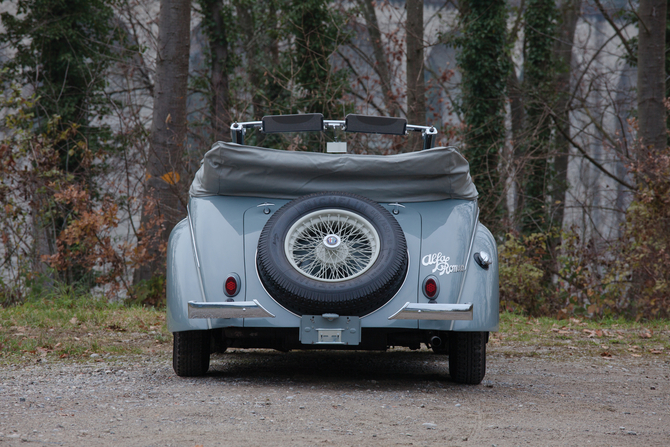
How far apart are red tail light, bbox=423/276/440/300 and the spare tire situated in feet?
0.50

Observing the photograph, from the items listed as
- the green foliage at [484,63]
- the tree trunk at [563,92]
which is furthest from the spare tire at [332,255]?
the tree trunk at [563,92]

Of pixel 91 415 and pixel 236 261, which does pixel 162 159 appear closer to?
pixel 236 261

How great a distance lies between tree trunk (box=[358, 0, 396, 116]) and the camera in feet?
52.0

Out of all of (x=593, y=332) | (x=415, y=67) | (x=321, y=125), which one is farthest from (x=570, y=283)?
(x=321, y=125)

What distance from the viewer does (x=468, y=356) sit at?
15.9ft

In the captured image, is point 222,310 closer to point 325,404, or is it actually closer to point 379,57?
point 325,404

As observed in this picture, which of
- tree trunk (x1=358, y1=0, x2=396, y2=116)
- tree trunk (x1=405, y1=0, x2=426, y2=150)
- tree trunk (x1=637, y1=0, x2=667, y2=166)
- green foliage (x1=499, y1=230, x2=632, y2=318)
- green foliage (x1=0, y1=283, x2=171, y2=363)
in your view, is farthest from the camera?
tree trunk (x1=358, y1=0, x2=396, y2=116)

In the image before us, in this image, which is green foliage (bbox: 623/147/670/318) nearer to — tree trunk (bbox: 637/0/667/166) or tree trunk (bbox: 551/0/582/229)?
tree trunk (bbox: 637/0/667/166)

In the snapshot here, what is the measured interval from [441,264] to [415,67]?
38.9 feet

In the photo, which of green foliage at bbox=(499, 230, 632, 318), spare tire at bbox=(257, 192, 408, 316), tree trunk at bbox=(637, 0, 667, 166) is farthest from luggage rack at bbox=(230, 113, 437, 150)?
tree trunk at bbox=(637, 0, 667, 166)

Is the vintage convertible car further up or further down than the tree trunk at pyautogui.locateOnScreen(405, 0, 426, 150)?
further down

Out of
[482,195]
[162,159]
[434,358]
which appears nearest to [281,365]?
[434,358]

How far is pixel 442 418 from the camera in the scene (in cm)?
382

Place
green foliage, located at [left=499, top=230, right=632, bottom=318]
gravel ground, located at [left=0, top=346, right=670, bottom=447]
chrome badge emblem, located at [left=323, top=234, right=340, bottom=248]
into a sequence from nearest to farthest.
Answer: gravel ground, located at [left=0, top=346, right=670, bottom=447]
chrome badge emblem, located at [left=323, top=234, right=340, bottom=248]
green foliage, located at [left=499, top=230, right=632, bottom=318]
